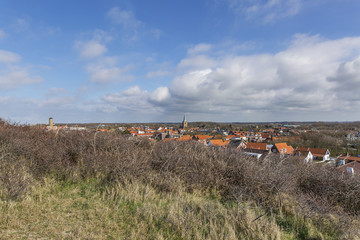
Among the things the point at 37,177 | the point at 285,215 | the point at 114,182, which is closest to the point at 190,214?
the point at 285,215

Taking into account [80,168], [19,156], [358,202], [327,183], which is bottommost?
[358,202]

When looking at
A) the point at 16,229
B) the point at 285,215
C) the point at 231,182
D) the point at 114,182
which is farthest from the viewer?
the point at 231,182

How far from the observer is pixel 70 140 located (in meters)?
6.27

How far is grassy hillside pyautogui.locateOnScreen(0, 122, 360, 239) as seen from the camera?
279 cm

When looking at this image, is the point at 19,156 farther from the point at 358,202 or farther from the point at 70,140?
the point at 358,202

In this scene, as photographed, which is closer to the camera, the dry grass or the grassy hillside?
the dry grass

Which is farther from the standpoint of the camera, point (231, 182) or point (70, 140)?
point (70, 140)

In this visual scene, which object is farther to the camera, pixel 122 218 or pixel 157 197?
pixel 157 197

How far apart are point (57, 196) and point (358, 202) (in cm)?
707

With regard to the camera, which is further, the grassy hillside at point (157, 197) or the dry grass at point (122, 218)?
the grassy hillside at point (157, 197)

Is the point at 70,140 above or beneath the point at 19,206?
above

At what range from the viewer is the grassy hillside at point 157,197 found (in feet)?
9.17

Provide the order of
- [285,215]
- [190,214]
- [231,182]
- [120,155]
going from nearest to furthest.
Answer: [190,214] < [285,215] < [231,182] < [120,155]

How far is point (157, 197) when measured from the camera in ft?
12.9
